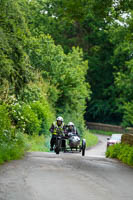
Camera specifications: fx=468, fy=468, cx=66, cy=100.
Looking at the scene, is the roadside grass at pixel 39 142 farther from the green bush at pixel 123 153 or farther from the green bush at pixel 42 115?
the green bush at pixel 123 153

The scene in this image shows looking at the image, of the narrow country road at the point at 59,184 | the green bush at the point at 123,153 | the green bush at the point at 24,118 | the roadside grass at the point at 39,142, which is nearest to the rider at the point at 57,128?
the green bush at the point at 123,153

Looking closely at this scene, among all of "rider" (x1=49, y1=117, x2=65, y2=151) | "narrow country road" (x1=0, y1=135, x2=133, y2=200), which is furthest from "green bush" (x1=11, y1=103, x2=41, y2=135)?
"narrow country road" (x1=0, y1=135, x2=133, y2=200)

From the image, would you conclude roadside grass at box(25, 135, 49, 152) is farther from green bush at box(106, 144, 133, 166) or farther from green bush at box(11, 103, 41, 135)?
green bush at box(106, 144, 133, 166)

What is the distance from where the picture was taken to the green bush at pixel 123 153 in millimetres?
17733

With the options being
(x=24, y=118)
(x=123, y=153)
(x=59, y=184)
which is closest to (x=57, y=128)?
(x=123, y=153)

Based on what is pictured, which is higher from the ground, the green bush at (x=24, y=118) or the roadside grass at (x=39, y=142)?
the green bush at (x=24, y=118)

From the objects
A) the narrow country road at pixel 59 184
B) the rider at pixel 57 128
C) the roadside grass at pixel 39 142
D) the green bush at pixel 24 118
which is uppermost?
the green bush at pixel 24 118

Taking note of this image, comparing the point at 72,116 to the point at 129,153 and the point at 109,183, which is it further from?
the point at 109,183

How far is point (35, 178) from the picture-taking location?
34.6ft

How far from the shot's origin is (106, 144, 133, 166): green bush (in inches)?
698

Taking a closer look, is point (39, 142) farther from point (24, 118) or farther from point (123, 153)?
point (123, 153)

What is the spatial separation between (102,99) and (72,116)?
26387mm

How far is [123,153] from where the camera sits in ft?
65.0

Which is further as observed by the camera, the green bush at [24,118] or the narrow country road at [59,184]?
the green bush at [24,118]
